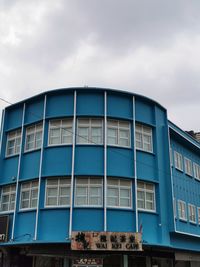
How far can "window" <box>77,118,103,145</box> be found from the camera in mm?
20766

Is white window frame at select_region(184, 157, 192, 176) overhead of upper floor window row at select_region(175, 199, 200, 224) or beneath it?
overhead

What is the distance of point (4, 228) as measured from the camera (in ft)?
67.8

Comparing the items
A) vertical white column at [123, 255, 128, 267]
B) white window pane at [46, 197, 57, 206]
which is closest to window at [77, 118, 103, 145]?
white window pane at [46, 197, 57, 206]

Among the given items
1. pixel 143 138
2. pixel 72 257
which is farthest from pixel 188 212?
pixel 72 257

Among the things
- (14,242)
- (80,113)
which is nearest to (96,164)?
(80,113)

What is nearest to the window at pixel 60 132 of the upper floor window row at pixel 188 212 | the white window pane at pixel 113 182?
the white window pane at pixel 113 182

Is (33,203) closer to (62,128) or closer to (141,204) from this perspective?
(62,128)

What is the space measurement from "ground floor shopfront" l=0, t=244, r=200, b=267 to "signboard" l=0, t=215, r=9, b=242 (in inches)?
38.2

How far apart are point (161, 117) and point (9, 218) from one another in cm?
1046

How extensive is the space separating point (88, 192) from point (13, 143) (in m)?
6.22

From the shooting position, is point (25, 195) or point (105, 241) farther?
point (25, 195)

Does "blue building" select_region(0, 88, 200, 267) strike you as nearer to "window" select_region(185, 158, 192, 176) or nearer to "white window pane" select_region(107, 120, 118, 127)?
"white window pane" select_region(107, 120, 118, 127)

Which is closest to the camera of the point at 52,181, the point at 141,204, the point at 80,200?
the point at 80,200

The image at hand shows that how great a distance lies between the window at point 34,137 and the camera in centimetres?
2165
